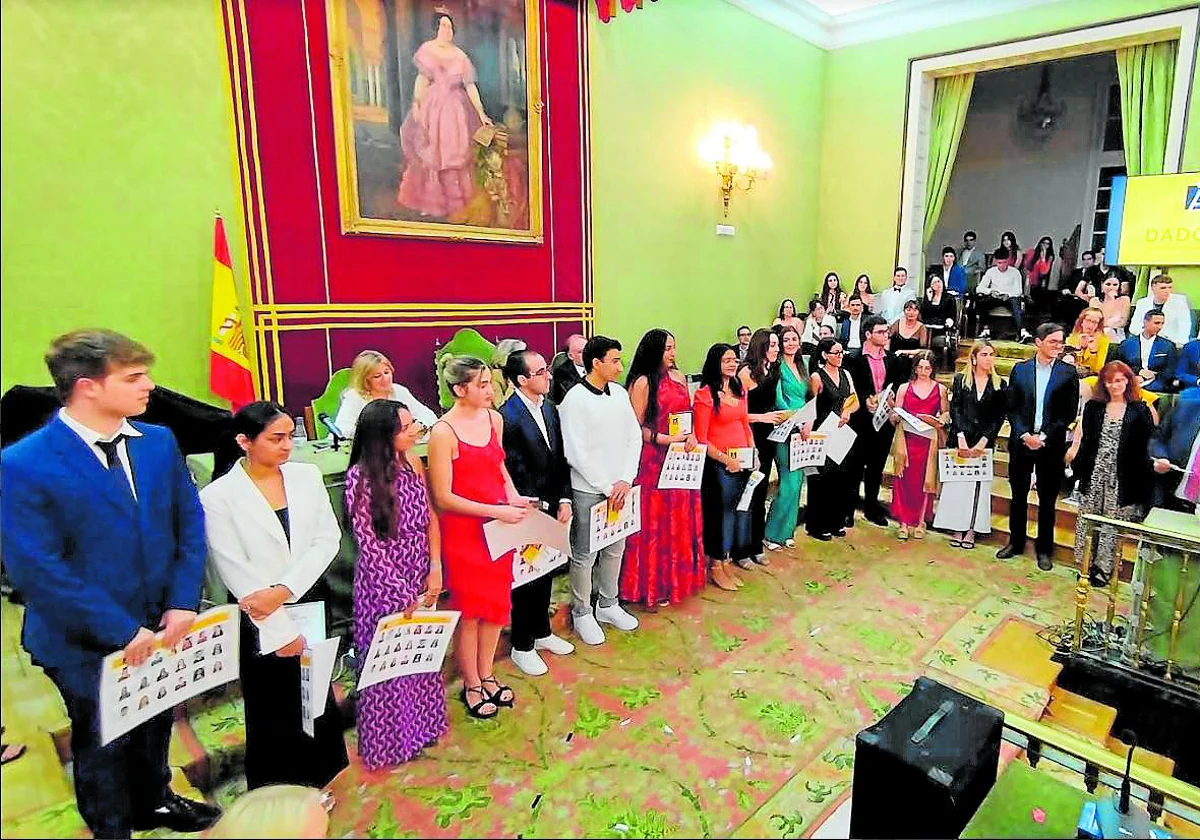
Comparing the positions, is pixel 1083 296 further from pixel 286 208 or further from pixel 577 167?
pixel 286 208

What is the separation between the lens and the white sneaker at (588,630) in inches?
128

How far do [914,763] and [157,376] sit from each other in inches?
146

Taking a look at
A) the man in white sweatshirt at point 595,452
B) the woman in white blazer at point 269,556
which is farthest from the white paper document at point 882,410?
the woman in white blazer at point 269,556

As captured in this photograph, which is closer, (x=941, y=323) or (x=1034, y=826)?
(x=1034, y=826)

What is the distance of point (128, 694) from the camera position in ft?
5.64

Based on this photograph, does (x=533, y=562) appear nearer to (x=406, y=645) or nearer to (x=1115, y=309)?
(x=406, y=645)

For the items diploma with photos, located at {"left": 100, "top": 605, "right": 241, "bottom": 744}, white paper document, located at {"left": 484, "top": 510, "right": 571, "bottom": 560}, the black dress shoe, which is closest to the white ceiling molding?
A: white paper document, located at {"left": 484, "top": 510, "right": 571, "bottom": 560}

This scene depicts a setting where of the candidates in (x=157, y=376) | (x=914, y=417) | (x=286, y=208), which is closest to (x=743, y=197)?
(x=914, y=417)

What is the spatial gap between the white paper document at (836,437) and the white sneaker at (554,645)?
85.0 inches

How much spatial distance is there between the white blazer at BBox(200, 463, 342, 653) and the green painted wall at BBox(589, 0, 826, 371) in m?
3.82

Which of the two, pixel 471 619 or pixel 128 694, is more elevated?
pixel 128 694

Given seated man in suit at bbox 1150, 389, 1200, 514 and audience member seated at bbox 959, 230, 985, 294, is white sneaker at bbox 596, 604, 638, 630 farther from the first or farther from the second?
audience member seated at bbox 959, 230, 985, 294

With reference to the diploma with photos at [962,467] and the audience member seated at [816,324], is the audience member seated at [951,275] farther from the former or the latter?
the diploma with photos at [962,467]

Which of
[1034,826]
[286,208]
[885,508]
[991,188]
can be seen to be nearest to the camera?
[1034,826]
